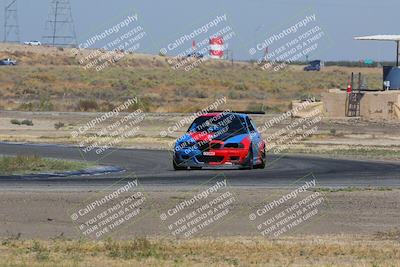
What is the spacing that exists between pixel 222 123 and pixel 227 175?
2.17 metres

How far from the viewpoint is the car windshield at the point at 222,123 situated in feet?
92.7

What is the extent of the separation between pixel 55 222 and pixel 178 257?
4.43 meters

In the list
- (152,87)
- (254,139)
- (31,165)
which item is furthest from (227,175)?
(152,87)

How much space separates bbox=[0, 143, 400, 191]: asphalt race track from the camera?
2395cm

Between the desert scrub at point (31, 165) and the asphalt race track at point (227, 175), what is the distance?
1544 mm

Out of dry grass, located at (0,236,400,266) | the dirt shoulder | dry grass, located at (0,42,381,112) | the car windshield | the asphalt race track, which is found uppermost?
the car windshield

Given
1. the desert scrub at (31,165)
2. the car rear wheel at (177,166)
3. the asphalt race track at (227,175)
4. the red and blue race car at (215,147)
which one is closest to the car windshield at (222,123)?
the red and blue race car at (215,147)

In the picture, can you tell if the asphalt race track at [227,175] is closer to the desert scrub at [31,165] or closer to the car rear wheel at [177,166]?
the car rear wheel at [177,166]

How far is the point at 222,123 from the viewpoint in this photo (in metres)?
28.5

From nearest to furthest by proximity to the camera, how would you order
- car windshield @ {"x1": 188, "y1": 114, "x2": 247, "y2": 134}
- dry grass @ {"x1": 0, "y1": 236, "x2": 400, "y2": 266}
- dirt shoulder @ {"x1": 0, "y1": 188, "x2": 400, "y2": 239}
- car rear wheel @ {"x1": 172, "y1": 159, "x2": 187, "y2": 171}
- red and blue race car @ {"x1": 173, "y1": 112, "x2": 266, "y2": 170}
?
dry grass @ {"x1": 0, "y1": 236, "x2": 400, "y2": 266}, dirt shoulder @ {"x1": 0, "y1": 188, "x2": 400, "y2": 239}, red and blue race car @ {"x1": 173, "y1": 112, "x2": 266, "y2": 170}, car rear wheel @ {"x1": 172, "y1": 159, "x2": 187, "y2": 171}, car windshield @ {"x1": 188, "y1": 114, "x2": 247, "y2": 134}

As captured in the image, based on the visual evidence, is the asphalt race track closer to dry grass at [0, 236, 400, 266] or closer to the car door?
the car door

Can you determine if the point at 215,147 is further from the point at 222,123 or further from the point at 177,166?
the point at 177,166

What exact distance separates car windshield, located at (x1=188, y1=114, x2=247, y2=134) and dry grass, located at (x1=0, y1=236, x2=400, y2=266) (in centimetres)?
1197

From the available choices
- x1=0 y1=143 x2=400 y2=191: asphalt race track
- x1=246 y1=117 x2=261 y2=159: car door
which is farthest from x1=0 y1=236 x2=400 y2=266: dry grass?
x1=246 y1=117 x2=261 y2=159: car door
